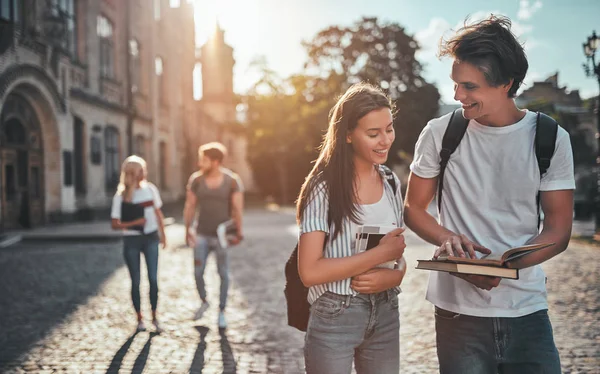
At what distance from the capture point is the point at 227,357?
5121 millimetres

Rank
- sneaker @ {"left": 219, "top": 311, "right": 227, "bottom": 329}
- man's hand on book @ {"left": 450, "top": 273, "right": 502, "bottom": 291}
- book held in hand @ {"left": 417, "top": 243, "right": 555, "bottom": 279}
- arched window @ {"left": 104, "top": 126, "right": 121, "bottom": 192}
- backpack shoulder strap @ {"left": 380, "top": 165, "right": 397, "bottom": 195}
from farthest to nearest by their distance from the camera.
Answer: arched window @ {"left": 104, "top": 126, "right": 121, "bottom": 192}, sneaker @ {"left": 219, "top": 311, "right": 227, "bottom": 329}, backpack shoulder strap @ {"left": 380, "top": 165, "right": 397, "bottom": 195}, man's hand on book @ {"left": 450, "top": 273, "right": 502, "bottom": 291}, book held in hand @ {"left": 417, "top": 243, "right": 555, "bottom": 279}

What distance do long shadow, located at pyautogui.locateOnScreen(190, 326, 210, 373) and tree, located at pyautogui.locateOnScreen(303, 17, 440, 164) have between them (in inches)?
1223

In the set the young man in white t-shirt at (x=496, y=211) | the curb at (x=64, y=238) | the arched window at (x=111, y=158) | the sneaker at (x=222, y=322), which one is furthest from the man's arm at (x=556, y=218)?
the arched window at (x=111, y=158)

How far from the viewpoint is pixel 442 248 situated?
216cm

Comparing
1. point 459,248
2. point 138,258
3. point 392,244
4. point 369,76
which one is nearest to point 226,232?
point 138,258

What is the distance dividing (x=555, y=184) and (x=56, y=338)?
16.3ft

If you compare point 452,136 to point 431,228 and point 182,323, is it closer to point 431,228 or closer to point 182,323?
point 431,228

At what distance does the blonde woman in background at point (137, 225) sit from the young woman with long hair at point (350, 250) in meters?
4.12

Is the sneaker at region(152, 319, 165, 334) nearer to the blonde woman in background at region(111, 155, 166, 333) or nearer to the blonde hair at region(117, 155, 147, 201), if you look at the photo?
the blonde woman in background at region(111, 155, 166, 333)

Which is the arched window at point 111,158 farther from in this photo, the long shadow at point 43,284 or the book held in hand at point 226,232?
the book held in hand at point 226,232

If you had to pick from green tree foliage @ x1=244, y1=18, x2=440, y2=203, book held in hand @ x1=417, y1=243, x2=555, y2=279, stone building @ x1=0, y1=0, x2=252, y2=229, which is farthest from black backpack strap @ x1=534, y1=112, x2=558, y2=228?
green tree foliage @ x1=244, y1=18, x2=440, y2=203

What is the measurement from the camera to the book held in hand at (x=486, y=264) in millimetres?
1949

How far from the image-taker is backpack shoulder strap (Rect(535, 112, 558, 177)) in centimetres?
226

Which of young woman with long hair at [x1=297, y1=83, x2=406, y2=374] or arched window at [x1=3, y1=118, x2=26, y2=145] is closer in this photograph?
young woman with long hair at [x1=297, y1=83, x2=406, y2=374]
